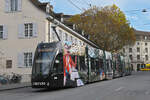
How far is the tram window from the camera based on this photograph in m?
14.6

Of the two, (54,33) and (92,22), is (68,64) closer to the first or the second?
(54,33)

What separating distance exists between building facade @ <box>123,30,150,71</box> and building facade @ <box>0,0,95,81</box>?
7204 centimetres

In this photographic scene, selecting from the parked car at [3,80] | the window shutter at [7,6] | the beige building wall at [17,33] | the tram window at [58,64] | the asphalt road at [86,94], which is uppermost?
the window shutter at [7,6]

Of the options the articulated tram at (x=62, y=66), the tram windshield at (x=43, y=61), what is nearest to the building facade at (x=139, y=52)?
the articulated tram at (x=62, y=66)

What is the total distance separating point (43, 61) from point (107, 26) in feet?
88.9

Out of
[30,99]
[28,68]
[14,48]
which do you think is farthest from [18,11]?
[30,99]

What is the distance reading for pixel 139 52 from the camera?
9788 cm

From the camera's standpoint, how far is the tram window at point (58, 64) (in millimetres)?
14594

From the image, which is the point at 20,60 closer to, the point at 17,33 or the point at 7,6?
the point at 17,33

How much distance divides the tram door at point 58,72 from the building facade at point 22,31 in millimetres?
12562

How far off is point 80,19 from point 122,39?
8.21 m

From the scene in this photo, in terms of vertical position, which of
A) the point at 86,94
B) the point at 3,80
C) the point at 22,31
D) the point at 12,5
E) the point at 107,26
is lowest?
the point at 3,80

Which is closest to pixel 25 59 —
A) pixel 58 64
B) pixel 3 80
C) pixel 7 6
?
pixel 3 80

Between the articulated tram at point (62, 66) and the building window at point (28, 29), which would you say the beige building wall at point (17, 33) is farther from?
the articulated tram at point (62, 66)
